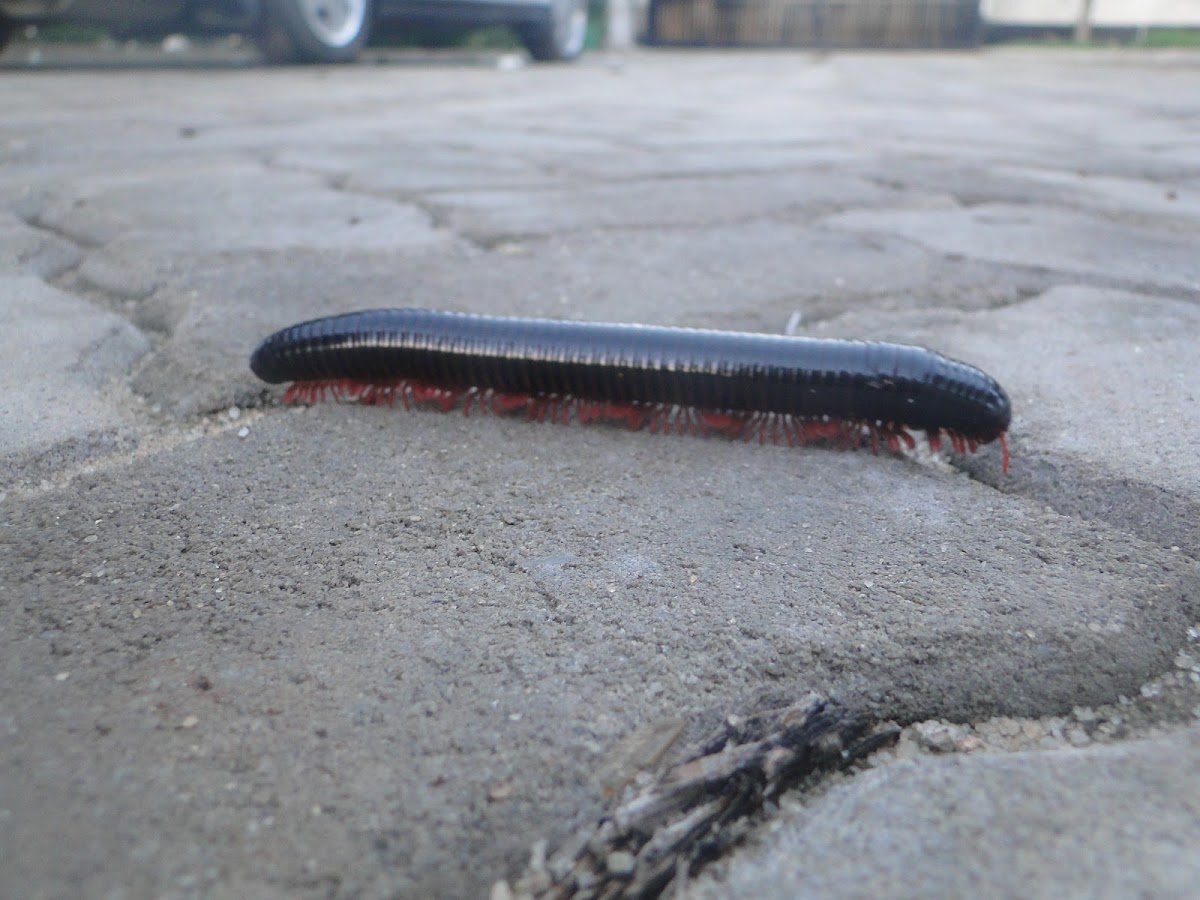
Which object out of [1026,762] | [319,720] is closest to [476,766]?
[319,720]

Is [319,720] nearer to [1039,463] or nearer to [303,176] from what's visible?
[1039,463]

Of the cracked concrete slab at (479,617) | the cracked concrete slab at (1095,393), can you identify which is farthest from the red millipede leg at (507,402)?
the cracked concrete slab at (1095,393)

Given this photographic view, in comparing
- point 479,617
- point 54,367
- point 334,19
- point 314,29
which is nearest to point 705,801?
point 479,617

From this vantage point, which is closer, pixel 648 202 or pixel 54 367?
pixel 54 367

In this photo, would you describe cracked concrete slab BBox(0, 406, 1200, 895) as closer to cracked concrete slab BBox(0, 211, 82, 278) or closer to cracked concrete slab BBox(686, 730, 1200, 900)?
cracked concrete slab BBox(686, 730, 1200, 900)

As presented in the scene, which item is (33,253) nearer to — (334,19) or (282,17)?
(282,17)

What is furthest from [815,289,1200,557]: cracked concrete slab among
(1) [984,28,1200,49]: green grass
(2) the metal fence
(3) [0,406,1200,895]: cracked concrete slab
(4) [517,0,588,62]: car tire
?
(2) the metal fence

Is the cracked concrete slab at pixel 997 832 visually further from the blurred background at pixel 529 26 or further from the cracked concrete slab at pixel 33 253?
the blurred background at pixel 529 26
